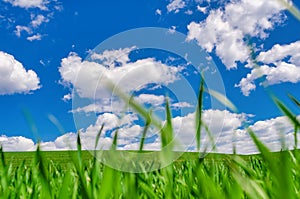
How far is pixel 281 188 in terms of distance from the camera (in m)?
0.58

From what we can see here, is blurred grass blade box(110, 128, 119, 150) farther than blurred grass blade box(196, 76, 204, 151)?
Yes

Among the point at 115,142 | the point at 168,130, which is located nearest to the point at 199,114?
the point at 168,130

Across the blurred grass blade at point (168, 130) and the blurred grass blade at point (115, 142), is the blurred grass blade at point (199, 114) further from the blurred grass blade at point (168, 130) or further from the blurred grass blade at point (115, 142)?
the blurred grass blade at point (115, 142)

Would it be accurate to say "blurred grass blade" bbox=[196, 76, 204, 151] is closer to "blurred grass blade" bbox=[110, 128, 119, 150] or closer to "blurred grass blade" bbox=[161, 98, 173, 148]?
"blurred grass blade" bbox=[161, 98, 173, 148]

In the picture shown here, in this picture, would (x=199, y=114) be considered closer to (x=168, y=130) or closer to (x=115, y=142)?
(x=168, y=130)

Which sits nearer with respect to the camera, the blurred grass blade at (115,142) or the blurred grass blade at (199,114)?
the blurred grass blade at (199,114)

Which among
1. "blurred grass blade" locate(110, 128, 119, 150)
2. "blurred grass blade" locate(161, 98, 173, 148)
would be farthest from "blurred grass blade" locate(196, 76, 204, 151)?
"blurred grass blade" locate(110, 128, 119, 150)

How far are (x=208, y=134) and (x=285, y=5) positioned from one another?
0.45 metres

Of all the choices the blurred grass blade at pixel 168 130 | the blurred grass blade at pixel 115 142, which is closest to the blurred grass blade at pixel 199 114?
the blurred grass blade at pixel 168 130

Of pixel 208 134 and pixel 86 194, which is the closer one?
pixel 86 194

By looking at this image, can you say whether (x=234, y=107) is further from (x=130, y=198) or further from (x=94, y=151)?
(x=94, y=151)

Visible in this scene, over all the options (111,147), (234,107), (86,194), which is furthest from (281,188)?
(111,147)

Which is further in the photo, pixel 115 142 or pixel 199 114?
pixel 115 142

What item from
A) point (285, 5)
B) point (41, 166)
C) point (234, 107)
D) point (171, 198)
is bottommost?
point (171, 198)
